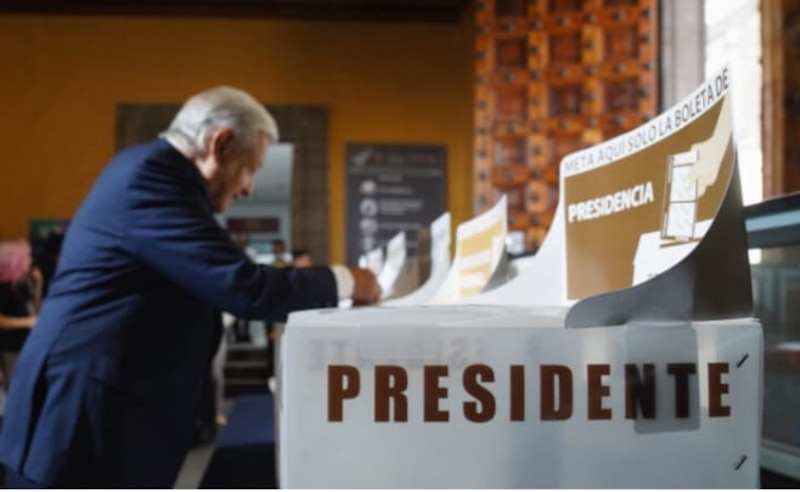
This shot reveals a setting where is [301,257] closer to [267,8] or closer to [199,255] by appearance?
[267,8]

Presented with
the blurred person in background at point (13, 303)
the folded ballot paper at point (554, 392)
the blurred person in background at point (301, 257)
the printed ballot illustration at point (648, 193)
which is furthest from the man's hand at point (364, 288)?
the blurred person in background at point (301, 257)

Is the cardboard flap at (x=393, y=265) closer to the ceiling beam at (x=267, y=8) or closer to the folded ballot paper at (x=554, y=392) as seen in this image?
the folded ballot paper at (x=554, y=392)

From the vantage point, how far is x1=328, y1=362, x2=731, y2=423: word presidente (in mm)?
445

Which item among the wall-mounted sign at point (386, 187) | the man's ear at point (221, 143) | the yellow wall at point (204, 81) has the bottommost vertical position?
the man's ear at point (221, 143)

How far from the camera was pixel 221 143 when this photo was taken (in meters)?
1.75

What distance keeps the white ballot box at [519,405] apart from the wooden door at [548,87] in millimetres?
3864

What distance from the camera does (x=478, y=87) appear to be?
4.81 meters

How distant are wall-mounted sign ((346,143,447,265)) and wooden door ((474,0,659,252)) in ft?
8.81

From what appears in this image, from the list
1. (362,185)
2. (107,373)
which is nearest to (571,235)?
(107,373)

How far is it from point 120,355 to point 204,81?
6131mm

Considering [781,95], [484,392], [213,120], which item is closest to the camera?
[484,392]

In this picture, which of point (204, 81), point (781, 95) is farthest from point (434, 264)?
point (204, 81)

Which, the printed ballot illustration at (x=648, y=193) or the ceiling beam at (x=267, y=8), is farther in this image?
the ceiling beam at (x=267, y=8)

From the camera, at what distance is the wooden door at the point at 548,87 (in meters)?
4.27
